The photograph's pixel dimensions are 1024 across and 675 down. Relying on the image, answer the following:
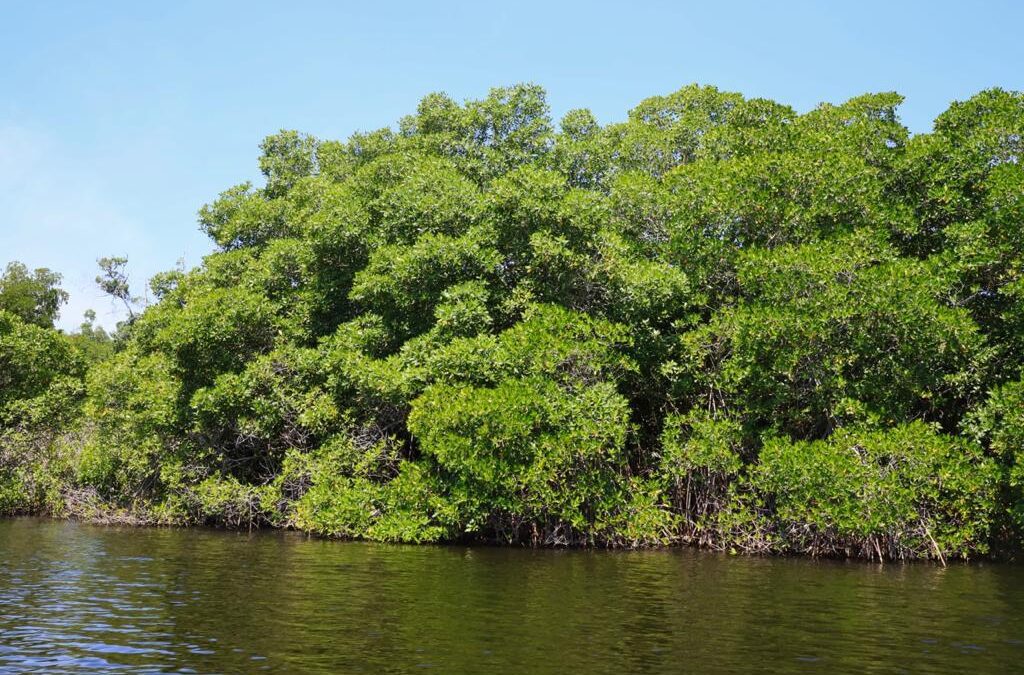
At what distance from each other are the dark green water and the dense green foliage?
2900 millimetres

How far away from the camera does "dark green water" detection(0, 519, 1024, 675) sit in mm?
12375

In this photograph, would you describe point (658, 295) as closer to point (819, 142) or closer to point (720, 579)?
point (819, 142)

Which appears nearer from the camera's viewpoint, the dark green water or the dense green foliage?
the dark green water

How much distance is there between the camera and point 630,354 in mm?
31281

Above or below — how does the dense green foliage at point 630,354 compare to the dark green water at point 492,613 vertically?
above

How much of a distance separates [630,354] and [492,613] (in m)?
16.7

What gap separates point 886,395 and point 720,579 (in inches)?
415

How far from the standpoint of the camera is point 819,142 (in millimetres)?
31766

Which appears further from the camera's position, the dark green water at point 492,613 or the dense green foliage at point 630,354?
the dense green foliage at point 630,354

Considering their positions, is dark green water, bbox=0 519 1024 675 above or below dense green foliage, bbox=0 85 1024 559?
below

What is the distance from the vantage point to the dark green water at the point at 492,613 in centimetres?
1238

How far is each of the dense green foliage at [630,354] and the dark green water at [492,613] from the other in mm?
2900

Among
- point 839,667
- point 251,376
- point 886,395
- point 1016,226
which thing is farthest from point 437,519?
point 1016,226

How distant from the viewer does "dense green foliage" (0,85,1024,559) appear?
26891 millimetres
